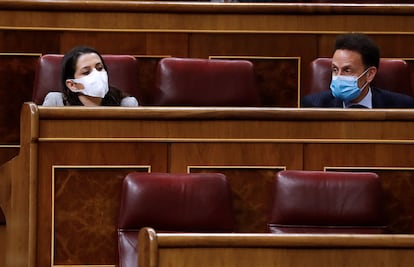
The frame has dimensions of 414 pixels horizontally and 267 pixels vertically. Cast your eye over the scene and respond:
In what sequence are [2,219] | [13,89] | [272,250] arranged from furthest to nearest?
[13,89]
[2,219]
[272,250]

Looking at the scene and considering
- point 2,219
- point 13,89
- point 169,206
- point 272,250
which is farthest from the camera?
point 13,89

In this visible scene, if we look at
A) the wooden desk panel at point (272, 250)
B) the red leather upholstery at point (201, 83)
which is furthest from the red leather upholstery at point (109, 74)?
the wooden desk panel at point (272, 250)

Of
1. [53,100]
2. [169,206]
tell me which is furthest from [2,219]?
[169,206]

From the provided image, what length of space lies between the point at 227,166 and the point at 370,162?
0.42ft

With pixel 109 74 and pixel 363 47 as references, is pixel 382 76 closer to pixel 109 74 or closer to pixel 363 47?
pixel 363 47

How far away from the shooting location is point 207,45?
1.21 metres

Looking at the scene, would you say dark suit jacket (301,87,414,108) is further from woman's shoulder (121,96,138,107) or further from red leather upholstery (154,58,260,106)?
woman's shoulder (121,96,138,107)

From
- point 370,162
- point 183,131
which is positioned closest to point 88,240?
point 183,131

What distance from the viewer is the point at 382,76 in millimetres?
1151

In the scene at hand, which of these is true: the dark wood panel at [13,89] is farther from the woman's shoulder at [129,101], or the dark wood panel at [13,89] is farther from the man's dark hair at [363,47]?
the man's dark hair at [363,47]

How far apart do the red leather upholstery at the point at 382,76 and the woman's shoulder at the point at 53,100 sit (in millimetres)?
276

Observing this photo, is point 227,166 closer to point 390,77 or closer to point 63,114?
point 63,114

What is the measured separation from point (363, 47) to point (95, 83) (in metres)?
0.28

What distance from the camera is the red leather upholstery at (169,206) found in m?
0.85
